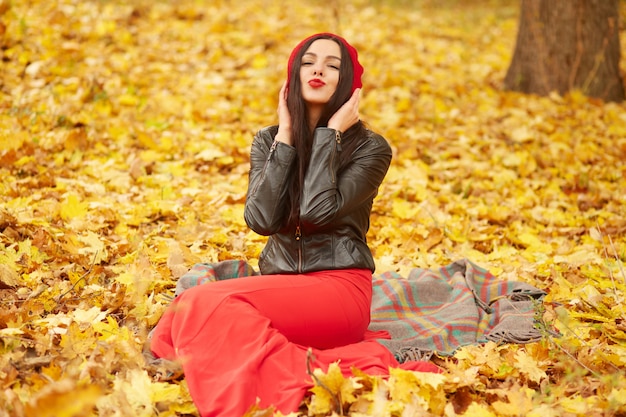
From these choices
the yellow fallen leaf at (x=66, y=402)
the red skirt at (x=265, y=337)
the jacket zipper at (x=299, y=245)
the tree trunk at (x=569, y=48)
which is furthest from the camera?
the tree trunk at (x=569, y=48)

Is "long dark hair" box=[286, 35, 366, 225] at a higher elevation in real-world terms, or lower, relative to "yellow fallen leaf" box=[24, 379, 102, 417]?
higher

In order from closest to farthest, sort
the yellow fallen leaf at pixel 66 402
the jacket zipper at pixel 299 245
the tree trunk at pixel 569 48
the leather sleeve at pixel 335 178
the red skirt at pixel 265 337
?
1. the yellow fallen leaf at pixel 66 402
2. the red skirt at pixel 265 337
3. the leather sleeve at pixel 335 178
4. the jacket zipper at pixel 299 245
5. the tree trunk at pixel 569 48

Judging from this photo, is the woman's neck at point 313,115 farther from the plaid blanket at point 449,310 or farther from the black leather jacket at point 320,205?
the plaid blanket at point 449,310

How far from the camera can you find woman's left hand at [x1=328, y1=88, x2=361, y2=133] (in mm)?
3074

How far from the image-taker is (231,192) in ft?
16.1

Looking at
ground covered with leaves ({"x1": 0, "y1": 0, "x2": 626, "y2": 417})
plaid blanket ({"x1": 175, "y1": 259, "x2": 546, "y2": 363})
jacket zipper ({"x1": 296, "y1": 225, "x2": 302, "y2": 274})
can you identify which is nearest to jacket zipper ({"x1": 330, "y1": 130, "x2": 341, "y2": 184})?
jacket zipper ({"x1": 296, "y1": 225, "x2": 302, "y2": 274})

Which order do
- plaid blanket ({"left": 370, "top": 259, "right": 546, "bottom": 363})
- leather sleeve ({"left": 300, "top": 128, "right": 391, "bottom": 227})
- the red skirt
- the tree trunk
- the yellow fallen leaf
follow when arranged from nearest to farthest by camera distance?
the yellow fallen leaf
the red skirt
leather sleeve ({"left": 300, "top": 128, "right": 391, "bottom": 227})
plaid blanket ({"left": 370, "top": 259, "right": 546, "bottom": 363})
the tree trunk

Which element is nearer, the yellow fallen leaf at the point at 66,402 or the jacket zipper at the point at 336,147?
the yellow fallen leaf at the point at 66,402

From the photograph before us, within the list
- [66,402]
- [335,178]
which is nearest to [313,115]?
[335,178]

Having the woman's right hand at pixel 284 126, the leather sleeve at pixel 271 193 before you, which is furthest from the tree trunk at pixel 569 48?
the leather sleeve at pixel 271 193

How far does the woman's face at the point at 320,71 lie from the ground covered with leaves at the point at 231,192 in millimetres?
1152

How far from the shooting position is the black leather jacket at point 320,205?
2.92 metres

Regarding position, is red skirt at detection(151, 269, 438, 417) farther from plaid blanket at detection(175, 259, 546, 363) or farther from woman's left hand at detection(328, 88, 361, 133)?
woman's left hand at detection(328, 88, 361, 133)

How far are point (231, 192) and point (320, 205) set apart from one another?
6.95ft
